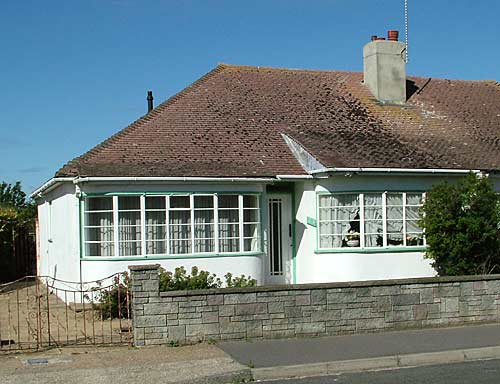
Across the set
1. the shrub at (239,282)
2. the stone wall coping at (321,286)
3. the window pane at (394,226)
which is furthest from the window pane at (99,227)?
the window pane at (394,226)

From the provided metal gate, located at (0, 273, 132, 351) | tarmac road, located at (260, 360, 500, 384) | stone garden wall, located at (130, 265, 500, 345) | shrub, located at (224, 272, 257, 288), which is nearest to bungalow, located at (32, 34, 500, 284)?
shrub, located at (224, 272, 257, 288)

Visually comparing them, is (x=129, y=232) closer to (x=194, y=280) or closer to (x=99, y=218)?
(x=99, y=218)

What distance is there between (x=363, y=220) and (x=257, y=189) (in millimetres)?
2532

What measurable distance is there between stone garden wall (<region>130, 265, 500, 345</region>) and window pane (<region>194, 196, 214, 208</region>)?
5.17 m

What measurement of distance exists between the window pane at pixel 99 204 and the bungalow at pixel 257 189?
0.03m

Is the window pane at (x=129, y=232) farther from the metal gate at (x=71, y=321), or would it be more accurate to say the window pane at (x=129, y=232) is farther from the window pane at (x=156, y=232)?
the metal gate at (x=71, y=321)

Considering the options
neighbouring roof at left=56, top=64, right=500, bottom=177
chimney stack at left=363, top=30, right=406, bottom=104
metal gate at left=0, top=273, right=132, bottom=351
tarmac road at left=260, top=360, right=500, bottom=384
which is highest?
chimney stack at left=363, top=30, right=406, bottom=104

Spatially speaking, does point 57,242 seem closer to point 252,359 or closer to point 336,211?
point 336,211

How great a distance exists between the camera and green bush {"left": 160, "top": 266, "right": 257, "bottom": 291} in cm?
1455

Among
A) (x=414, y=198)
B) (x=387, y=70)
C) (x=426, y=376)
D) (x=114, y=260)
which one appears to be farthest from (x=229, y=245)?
(x=387, y=70)

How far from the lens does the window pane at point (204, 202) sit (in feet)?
54.7

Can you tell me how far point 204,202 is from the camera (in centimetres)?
1678

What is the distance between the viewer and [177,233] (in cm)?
1658

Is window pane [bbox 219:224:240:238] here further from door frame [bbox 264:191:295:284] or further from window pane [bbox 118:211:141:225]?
window pane [bbox 118:211:141:225]
